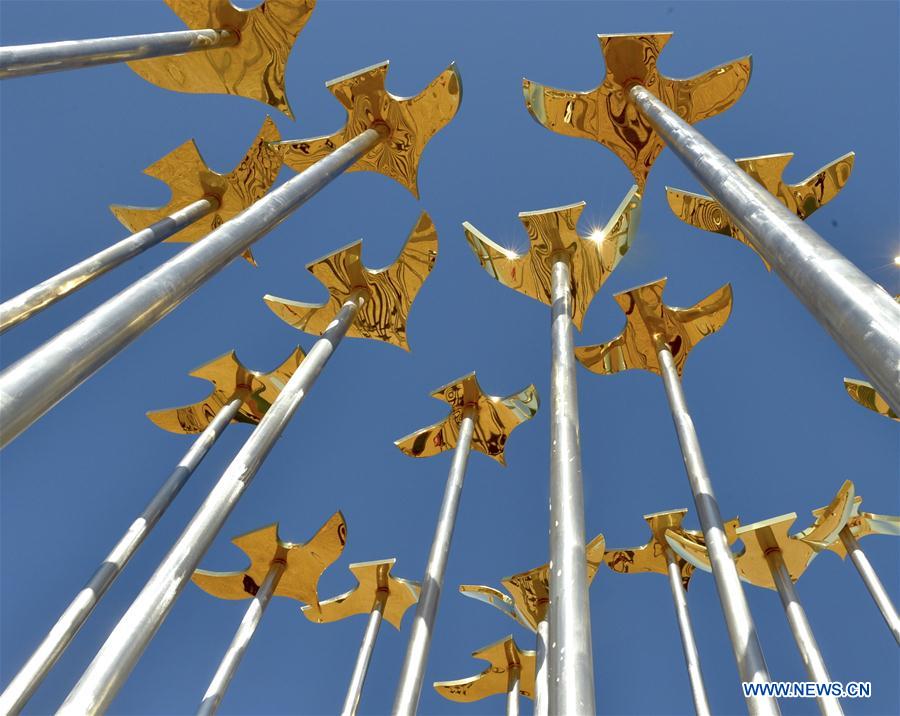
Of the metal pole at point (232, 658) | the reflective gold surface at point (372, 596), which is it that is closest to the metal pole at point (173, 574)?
the metal pole at point (232, 658)

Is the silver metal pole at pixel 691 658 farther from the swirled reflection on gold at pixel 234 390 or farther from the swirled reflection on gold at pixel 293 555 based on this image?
the swirled reflection on gold at pixel 234 390

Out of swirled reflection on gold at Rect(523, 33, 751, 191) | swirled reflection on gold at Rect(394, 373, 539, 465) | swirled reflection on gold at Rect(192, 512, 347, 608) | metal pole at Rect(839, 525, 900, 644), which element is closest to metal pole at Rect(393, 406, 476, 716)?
swirled reflection on gold at Rect(394, 373, 539, 465)

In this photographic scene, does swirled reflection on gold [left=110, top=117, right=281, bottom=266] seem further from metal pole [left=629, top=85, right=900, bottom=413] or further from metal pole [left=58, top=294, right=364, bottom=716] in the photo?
metal pole [left=629, top=85, right=900, bottom=413]

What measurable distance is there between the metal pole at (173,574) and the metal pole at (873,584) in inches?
237

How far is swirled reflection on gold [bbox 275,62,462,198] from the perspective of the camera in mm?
7688

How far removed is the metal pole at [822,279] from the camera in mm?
2189

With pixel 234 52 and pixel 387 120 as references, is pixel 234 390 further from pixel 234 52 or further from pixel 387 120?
pixel 234 52

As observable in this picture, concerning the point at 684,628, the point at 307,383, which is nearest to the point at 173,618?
the point at 307,383

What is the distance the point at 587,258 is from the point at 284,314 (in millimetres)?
3575

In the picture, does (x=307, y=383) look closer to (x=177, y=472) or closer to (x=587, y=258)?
(x=177, y=472)

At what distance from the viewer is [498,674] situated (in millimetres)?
10375

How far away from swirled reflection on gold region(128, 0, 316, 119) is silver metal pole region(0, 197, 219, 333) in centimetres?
154

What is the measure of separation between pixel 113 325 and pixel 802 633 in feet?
19.2

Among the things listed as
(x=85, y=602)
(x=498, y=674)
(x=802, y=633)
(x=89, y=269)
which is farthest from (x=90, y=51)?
(x=498, y=674)
